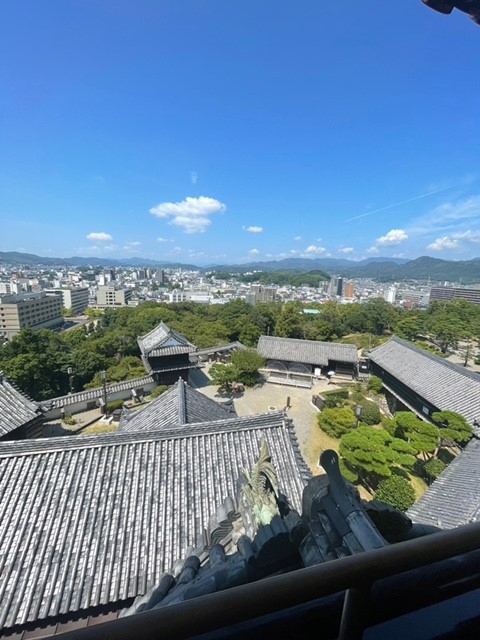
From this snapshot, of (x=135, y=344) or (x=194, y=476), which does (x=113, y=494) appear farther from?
(x=135, y=344)

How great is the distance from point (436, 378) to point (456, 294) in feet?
379

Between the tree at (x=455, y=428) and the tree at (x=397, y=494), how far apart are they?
3550mm

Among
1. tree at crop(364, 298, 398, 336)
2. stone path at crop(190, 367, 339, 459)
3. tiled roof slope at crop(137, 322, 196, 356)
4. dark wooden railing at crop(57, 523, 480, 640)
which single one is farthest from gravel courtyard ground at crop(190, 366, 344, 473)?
tree at crop(364, 298, 398, 336)

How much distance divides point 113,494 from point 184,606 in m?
6.50

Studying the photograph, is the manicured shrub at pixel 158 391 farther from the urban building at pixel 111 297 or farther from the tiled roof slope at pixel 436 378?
the urban building at pixel 111 297

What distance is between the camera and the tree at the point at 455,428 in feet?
40.6

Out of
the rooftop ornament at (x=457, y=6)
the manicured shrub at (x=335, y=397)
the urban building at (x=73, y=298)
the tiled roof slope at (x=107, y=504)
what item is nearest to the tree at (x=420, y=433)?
the manicured shrub at (x=335, y=397)

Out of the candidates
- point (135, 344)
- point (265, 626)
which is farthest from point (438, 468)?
point (135, 344)

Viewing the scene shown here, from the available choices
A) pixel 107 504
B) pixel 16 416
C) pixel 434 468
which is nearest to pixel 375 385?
pixel 434 468

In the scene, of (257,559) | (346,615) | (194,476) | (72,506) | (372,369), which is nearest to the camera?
(346,615)

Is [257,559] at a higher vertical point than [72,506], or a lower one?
higher

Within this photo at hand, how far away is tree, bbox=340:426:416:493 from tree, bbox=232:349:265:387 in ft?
38.7

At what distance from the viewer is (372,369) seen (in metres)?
26.1

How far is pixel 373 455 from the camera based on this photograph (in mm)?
11812
